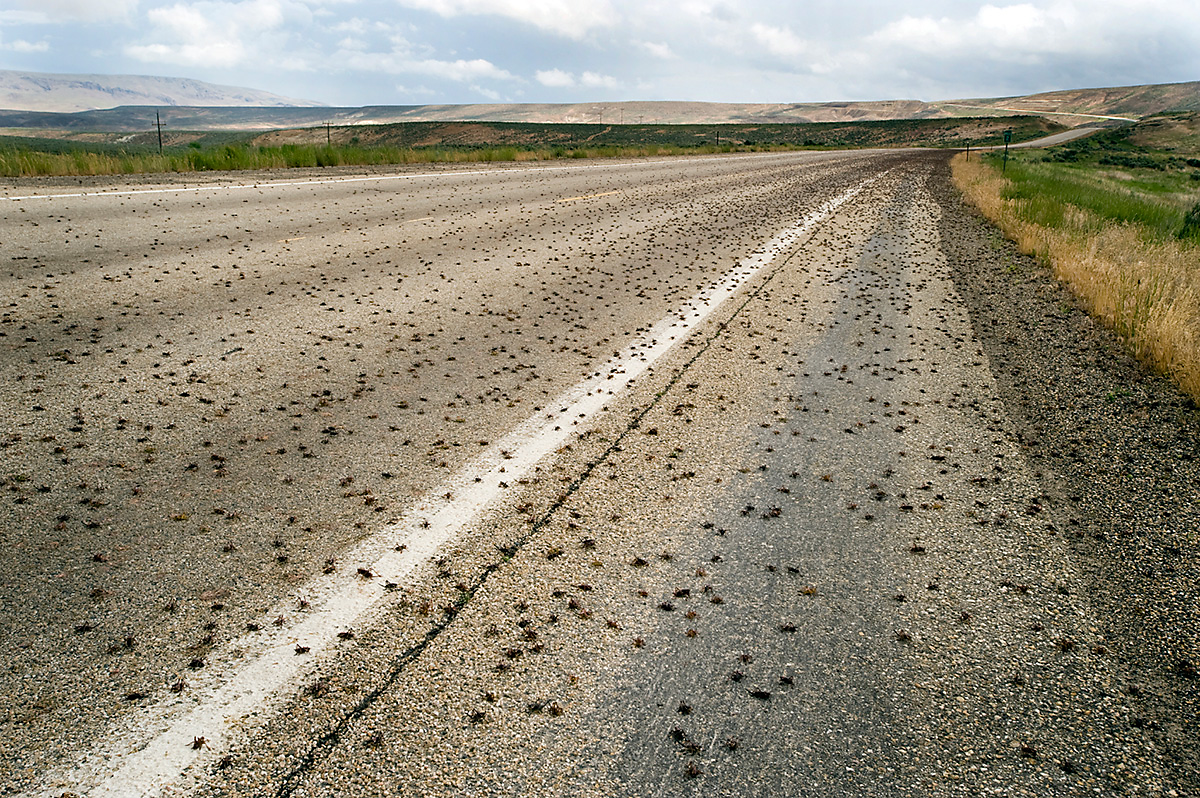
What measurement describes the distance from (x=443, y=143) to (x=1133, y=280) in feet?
269

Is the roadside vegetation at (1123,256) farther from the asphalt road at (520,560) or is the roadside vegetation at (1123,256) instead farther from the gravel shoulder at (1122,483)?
the asphalt road at (520,560)

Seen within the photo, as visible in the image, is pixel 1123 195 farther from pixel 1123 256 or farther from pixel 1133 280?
pixel 1133 280

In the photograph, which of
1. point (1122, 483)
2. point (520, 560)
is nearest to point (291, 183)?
point (520, 560)

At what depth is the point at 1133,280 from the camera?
7352 millimetres

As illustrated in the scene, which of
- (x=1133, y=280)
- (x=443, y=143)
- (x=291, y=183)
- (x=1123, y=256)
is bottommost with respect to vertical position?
(x=1133, y=280)

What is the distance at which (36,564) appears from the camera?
292cm

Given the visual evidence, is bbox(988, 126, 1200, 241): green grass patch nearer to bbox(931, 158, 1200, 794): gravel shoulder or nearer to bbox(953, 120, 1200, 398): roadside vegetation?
bbox(953, 120, 1200, 398): roadside vegetation

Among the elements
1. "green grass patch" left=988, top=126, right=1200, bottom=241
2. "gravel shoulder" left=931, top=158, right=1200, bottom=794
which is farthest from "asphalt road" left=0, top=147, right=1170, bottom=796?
"green grass patch" left=988, top=126, right=1200, bottom=241

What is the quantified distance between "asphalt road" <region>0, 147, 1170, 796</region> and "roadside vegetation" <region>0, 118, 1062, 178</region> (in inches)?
443

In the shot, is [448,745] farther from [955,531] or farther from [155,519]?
[955,531]

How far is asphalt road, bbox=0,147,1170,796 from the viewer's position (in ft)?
7.16

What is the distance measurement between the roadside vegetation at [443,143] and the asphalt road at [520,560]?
11254 millimetres

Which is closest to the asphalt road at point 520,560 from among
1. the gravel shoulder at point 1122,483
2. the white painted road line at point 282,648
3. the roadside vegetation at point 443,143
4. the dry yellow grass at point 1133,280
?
the white painted road line at point 282,648

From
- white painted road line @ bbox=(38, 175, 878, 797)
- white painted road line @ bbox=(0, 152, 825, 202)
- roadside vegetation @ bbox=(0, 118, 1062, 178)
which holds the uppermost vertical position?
roadside vegetation @ bbox=(0, 118, 1062, 178)
